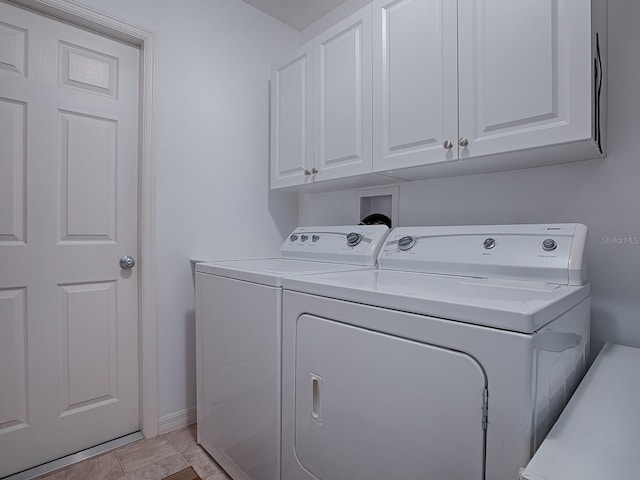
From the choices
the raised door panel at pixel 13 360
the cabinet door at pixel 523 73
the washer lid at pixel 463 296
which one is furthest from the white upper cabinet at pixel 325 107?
the raised door panel at pixel 13 360

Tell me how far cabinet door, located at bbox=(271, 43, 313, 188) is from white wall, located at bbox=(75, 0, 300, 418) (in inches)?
8.6

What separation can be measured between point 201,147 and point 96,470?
1.73 metres

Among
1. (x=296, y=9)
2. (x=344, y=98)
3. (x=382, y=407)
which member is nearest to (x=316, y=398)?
(x=382, y=407)

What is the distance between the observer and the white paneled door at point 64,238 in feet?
5.03

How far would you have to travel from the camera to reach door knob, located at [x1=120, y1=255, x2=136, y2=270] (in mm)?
1834

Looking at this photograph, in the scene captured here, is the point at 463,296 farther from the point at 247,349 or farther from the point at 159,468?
the point at 159,468

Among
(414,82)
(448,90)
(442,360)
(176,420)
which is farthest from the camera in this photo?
(176,420)

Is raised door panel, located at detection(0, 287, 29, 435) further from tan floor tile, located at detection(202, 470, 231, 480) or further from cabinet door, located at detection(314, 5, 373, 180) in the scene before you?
cabinet door, located at detection(314, 5, 373, 180)

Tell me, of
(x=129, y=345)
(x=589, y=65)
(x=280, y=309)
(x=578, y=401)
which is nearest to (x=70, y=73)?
(x=129, y=345)

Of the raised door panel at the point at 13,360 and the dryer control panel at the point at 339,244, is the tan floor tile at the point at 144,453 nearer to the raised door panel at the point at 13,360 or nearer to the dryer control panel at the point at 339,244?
the raised door panel at the point at 13,360

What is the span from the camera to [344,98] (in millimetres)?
1747

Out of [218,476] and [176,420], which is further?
[176,420]

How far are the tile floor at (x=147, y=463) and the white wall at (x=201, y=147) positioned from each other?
0.19 meters

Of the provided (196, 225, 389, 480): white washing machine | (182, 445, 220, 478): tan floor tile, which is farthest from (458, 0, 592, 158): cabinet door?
(182, 445, 220, 478): tan floor tile
